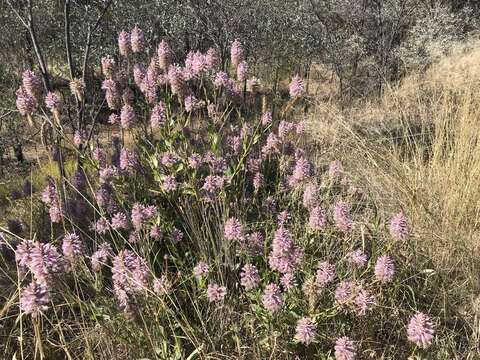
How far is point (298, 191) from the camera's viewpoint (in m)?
3.06

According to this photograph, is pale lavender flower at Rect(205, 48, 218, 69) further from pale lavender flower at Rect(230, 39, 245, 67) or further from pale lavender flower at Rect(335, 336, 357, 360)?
pale lavender flower at Rect(335, 336, 357, 360)

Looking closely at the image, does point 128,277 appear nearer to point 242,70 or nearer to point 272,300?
point 272,300

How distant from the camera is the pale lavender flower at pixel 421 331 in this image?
1.67m

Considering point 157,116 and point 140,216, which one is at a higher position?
point 157,116

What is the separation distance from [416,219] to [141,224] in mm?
1773

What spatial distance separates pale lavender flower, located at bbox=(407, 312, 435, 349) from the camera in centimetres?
167

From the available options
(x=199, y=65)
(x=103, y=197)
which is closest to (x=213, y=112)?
(x=199, y=65)

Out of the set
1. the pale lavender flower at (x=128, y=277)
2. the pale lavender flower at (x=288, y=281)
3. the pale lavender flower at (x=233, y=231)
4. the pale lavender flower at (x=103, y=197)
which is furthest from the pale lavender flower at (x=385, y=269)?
the pale lavender flower at (x=103, y=197)

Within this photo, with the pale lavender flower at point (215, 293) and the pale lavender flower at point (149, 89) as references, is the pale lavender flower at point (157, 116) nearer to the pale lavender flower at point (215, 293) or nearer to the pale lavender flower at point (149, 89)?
the pale lavender flower at point (149, 89)

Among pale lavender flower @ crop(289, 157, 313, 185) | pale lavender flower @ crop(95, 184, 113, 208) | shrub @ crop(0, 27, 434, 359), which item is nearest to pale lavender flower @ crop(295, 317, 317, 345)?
shrub @ crop(0, 27, 434, 359)

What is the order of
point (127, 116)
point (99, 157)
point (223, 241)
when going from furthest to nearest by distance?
point (99, 157) < point (127, 116) < point (223, 241)

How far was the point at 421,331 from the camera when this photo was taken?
5.51 ft

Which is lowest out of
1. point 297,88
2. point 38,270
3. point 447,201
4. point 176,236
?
point 447,201

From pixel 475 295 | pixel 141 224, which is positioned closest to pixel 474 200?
pixel 475 295
